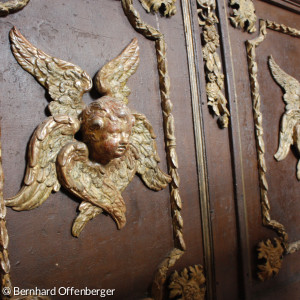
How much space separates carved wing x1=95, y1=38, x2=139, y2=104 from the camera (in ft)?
4.26

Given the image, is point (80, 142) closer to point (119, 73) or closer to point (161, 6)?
point (119, 73)

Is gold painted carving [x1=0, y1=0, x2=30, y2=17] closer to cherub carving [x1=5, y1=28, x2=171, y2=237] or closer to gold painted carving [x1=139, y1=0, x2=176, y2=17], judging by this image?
cherub carving [x1=5, y1=28, x2=171, y2=237]

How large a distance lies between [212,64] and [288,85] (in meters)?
0.58

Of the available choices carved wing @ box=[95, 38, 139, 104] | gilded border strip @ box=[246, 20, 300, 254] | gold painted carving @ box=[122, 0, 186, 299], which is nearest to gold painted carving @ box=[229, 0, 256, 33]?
gilded border strip @ box=[246, 20, 300, 254]

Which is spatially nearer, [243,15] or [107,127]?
[107,127]

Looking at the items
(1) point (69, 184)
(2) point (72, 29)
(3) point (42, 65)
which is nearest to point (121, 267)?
(1) point (69, 184)

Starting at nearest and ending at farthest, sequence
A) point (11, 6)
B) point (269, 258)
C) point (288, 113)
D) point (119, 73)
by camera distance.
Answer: point (11, 6) < point (119, 73) < point (269, 258) < point (288, 113)

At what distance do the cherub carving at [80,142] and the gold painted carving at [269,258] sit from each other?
0.83 metres

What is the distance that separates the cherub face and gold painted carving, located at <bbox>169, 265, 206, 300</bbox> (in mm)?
608

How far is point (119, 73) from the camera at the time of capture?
4.44 feet

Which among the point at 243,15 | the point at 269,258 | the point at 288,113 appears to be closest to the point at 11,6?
the point at 243,15

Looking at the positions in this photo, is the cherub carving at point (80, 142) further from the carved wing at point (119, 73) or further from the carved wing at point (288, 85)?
the carved wing at point (288, 85)

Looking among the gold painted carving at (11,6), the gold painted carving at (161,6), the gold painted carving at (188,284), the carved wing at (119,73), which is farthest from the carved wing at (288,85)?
the gold painted carving at (11,6)

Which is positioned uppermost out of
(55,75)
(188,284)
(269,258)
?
(55,75)
